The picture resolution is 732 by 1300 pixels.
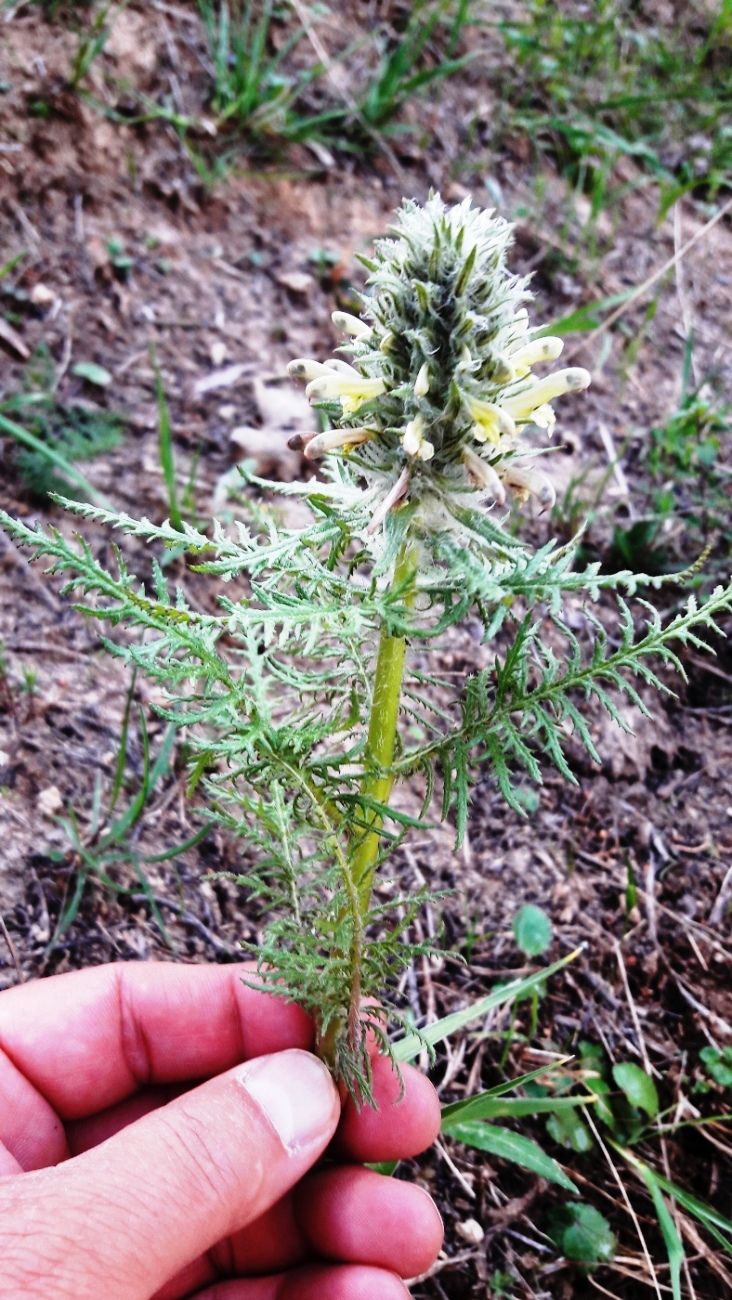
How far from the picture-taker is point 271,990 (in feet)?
6.37

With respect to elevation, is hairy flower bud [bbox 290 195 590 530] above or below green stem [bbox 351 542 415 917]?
above

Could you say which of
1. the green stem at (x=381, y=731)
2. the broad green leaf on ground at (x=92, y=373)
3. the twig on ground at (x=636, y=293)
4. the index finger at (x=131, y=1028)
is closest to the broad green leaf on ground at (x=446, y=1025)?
the index finger at (x=131, y=1028)

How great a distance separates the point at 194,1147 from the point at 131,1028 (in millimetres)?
733

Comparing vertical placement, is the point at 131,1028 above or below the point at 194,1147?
below

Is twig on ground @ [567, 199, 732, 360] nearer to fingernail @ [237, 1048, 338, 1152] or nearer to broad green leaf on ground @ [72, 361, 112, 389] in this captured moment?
broad green leaf on ground @ [72, 361, 112, 389]

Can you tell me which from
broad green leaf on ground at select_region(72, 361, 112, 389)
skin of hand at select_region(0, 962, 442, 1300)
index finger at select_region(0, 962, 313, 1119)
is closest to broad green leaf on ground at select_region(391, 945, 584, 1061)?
skin of hand at select_region(0, 962, 442, 1300)

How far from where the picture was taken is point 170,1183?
1.69m

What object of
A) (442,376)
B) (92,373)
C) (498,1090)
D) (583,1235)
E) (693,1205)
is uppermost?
(442,376)

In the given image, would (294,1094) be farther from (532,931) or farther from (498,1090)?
(532,931)

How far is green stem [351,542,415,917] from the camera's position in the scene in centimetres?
182

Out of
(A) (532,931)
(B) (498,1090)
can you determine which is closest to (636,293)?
(A) (532,931)

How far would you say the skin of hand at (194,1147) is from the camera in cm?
161

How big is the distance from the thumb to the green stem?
439mm

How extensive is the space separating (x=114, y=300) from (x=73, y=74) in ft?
3.39
